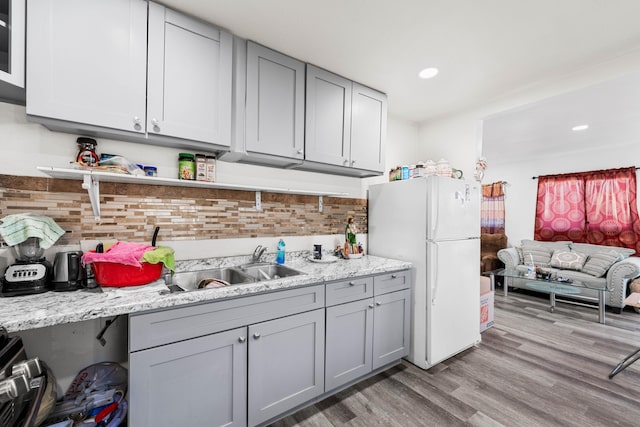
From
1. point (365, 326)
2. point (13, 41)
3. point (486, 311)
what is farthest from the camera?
point (486, 311)

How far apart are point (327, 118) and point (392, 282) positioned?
54.6 inches

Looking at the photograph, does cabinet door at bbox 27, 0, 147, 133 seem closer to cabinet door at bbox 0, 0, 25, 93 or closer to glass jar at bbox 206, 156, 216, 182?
cabinet door at bbox 0, 0, 25, 93

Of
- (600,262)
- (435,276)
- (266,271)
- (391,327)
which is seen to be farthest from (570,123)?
(266,271)

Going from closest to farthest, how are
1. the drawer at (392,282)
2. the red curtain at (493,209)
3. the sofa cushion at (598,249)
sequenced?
the drawer at (392,282), the sofa cushion at (598,249), the red curtain at (493,209)

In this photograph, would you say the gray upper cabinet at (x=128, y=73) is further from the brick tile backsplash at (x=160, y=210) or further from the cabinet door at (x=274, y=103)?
the brick tile backsplash at (x=160, y=210)

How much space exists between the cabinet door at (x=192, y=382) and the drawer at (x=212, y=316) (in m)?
0.04

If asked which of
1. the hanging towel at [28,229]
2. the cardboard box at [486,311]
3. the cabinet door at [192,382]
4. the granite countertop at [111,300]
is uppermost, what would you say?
the hanging towel at [28,229]

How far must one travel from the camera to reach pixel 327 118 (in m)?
2.16

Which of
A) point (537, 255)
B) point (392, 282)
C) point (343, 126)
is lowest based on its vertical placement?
point (537, 255)

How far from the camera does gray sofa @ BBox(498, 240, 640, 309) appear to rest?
3.57 metres

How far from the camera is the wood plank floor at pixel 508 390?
67.4 inches

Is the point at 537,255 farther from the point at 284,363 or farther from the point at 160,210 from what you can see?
the point at 160,210

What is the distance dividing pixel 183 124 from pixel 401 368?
242cm

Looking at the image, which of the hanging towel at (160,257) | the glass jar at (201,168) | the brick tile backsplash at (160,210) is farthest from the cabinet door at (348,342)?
the glass jar at (201,168)
